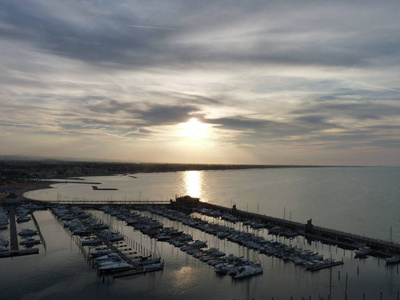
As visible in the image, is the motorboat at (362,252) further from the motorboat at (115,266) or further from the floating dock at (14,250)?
the floating dock at (14,250)

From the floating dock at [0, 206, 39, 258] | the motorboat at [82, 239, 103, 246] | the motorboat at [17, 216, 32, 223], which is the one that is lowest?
the floating dock at [0, 206, 39, 258]

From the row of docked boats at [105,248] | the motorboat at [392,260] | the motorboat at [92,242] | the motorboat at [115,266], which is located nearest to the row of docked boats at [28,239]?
the row of docked boats at [105,248]

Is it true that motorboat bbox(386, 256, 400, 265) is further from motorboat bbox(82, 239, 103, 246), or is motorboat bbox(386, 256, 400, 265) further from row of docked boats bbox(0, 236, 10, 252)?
row of docked boats bbox(0, 236, 10, 252)

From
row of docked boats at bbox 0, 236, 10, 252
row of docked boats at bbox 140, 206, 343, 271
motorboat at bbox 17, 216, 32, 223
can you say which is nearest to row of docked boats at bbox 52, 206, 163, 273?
motorboat at bbox 17, 216, 32, 223

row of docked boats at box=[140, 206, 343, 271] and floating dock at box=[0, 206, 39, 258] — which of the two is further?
floating dock at box=[0, 206, 39, 258]

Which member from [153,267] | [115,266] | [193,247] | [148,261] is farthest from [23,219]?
[153,267]

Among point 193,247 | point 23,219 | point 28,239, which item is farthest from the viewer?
point 23,219

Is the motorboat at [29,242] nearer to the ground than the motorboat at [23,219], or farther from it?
nearer to the ground

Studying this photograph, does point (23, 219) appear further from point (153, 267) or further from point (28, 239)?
point (153, 267)

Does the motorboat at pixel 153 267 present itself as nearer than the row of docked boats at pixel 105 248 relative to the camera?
Yes

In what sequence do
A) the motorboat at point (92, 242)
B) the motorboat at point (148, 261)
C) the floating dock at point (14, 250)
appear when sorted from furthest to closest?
the motorboat at point (92, 242)
the floating dock at point (14, 250)
the motorboat at point (148, 261)

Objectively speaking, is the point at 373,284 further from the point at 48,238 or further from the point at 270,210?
the point at 270,210
